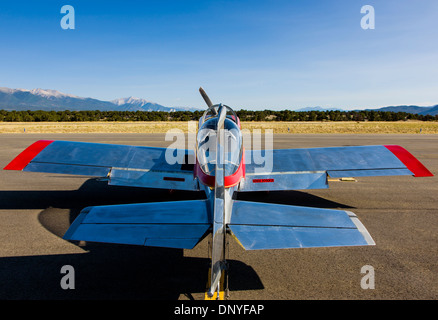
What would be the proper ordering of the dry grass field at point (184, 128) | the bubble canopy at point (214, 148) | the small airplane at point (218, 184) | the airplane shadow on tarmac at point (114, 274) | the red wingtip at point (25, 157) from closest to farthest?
the small airplane at point (218, 184), the airplane shadow on tarmac at point (114, 274), the bubble canopy at point (214, 148), the red wingtip at point (25, 157), the dry grass field at point (184, 128)

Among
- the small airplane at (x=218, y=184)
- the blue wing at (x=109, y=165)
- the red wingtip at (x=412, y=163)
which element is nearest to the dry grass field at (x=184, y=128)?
the red wingtip at (x=412, y=163)

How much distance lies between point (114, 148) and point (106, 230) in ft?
18.3

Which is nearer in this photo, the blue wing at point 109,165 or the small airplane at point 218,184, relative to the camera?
the small airplane at point 218,184

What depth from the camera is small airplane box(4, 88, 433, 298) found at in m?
3.46

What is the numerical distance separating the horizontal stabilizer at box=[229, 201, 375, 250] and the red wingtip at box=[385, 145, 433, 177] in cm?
496

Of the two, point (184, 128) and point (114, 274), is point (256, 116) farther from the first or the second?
point (114, 274)

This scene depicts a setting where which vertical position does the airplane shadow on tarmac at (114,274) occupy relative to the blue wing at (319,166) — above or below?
below

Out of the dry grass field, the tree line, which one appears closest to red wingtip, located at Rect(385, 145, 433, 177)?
the dry grass field

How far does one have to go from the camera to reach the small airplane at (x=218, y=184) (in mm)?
3465

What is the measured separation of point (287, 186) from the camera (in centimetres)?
755

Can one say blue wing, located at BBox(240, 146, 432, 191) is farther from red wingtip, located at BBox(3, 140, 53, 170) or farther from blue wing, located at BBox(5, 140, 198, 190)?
red wingtip, located at BBox(3, 140, 53, 170)

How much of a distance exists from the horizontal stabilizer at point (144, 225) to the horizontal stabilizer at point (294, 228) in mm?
549

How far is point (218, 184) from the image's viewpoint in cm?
409

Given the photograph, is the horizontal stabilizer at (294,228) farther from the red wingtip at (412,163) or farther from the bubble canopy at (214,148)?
the red wingtip at (412,163)
